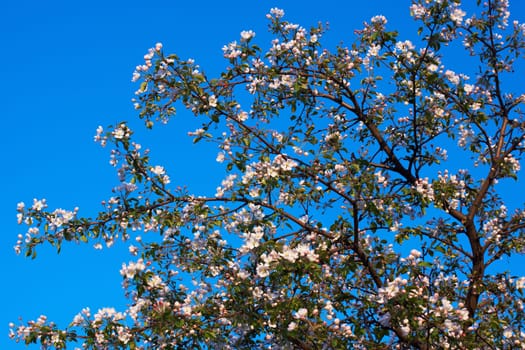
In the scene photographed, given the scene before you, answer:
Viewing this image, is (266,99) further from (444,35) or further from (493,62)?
(493,62)

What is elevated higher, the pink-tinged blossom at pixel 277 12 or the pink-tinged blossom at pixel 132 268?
the pink-tinged blossom at pixel 277 12

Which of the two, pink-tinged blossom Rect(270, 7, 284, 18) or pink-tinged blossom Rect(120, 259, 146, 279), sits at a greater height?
pink-tinged blossom Rect(270, 7, 284, 18)

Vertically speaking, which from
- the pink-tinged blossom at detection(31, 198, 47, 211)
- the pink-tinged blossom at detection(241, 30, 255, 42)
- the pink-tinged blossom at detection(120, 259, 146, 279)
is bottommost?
the pink-tinged blossom at detection(120, 259, 146, 279)

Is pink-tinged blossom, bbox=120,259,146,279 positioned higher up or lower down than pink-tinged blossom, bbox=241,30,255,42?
lower down

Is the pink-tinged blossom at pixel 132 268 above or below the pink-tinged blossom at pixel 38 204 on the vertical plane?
below

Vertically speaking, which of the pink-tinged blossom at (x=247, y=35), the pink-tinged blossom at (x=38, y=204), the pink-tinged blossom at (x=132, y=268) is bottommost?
the pink-tinged blossom at (x=132, y=268)

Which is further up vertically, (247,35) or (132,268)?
(247,35)

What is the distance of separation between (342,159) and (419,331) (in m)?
2.66

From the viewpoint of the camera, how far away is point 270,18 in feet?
33.0

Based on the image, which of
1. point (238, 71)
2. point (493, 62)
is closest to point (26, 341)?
point (238, 71)

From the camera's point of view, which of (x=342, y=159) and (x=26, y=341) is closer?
(x=26, y=341)

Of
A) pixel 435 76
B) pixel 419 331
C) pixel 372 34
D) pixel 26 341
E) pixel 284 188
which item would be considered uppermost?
pixel 372 34

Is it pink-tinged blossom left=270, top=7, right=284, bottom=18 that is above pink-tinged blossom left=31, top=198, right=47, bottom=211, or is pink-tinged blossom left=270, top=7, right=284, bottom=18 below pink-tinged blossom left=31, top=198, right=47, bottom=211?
above

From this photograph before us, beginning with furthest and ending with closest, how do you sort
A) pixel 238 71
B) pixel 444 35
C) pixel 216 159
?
pixel 444 35
pixel 238 71
pixel 216 159
